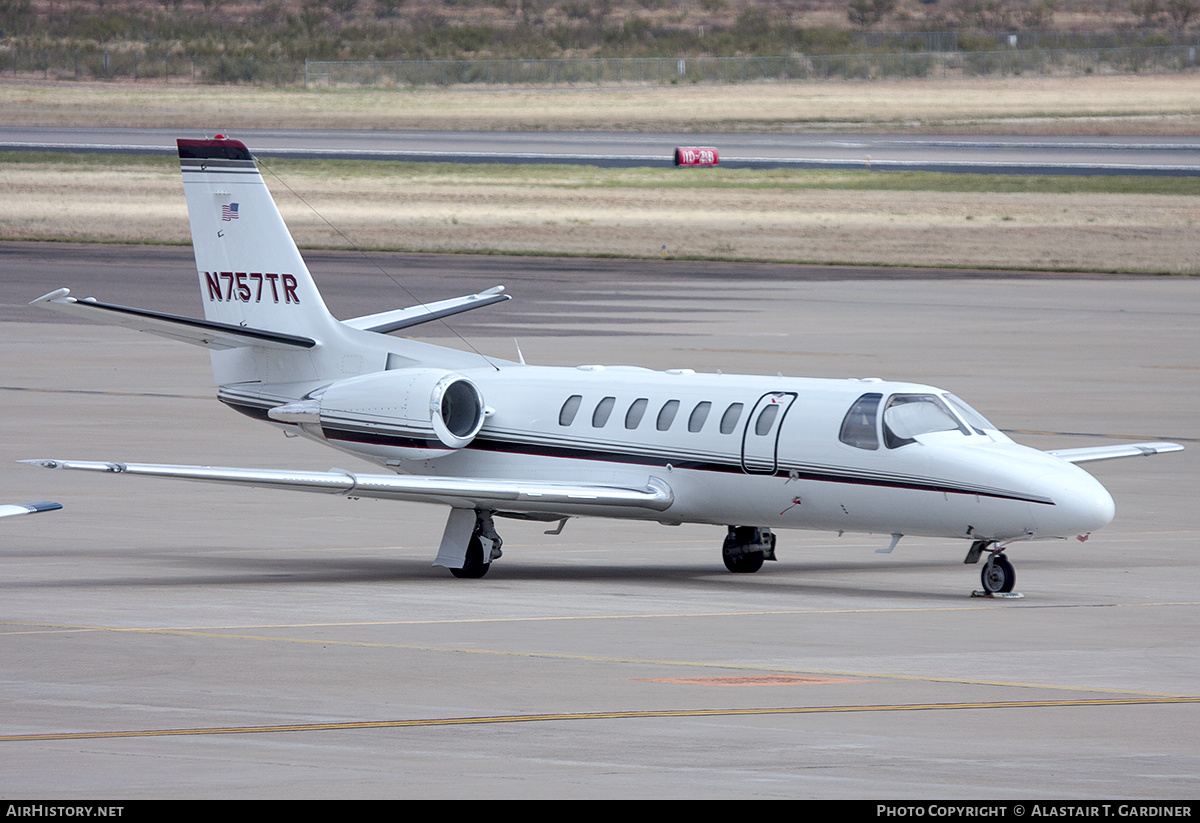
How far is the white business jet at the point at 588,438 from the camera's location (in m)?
22.7

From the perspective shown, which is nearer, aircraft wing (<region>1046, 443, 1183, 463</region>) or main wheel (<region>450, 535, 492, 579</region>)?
main wheel (<region>450, 535, 492, 579</region>)

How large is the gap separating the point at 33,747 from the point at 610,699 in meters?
4.49

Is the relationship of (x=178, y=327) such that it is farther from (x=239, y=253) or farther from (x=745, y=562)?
(x=745, y=562)

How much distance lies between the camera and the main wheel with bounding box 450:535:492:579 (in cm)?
2466

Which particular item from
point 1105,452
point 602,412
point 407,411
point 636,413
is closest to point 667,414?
point 636,413

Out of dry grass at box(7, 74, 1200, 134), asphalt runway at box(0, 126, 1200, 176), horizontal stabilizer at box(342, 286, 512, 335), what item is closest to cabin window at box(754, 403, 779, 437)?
horizontal stabilizer at box(342, 286, 512, 335)

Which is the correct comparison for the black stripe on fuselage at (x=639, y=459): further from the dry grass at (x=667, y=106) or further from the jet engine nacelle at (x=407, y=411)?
the dry grass at (x=667, y=106)

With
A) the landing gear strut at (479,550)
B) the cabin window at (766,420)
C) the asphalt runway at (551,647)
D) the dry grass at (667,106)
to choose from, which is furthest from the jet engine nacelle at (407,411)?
the dry grass at (667,106)

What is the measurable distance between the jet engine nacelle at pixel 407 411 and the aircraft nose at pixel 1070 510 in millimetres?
7347

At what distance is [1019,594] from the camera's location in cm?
2261

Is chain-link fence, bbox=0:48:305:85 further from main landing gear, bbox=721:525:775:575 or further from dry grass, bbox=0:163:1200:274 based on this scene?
main landing gear, bbox=721:525:775:575

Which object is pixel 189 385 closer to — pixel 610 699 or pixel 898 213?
pixel 610 699

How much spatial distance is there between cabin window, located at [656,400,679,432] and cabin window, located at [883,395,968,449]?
2.77 meters

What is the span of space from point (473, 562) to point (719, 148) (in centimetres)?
9276
